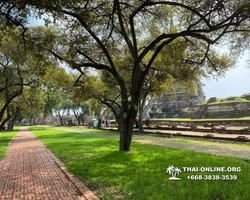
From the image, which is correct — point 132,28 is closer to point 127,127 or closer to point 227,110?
point 127,127

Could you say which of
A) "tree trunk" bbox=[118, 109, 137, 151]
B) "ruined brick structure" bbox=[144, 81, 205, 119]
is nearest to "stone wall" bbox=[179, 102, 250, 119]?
"ruined brick structure" bbox=[144, 81, 205, 119]

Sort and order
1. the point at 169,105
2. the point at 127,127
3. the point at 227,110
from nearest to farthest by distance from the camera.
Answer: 1. the point at 127,127
2. the point at 227,110
3. the point at 169,105

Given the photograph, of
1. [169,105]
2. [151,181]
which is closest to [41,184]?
[151,181]

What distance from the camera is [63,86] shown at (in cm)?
1658

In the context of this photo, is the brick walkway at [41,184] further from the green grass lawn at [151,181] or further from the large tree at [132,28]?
the large tree at [132,28]

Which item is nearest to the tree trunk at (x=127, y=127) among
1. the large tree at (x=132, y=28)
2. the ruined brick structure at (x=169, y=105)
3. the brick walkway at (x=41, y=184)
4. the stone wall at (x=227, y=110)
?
the large tree at (x=132, y=28)

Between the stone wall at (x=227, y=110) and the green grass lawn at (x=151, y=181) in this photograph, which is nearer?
the green grass lawn at (x=151, y=181)

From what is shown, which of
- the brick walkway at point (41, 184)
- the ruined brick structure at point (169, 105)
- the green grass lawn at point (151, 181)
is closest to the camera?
the green grass lawn at point (151, 181)

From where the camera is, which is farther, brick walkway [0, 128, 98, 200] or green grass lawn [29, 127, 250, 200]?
brick walkway [0, 128, 98, 200]

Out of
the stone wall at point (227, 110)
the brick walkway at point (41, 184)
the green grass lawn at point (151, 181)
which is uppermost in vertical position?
the stone wall at point (227, 110)

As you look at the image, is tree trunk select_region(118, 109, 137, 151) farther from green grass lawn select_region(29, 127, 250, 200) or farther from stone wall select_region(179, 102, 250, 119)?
stone wall select_region(179, 102, 250, 119)

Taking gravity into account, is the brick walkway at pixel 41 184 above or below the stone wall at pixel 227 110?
below

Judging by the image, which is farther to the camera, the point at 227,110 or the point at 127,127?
the point at 227,110

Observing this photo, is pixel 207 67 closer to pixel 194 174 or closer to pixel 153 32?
pixel 153 32
